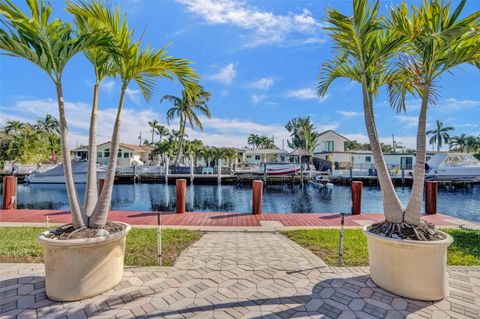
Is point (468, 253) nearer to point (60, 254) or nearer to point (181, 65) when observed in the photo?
point (181, 65)

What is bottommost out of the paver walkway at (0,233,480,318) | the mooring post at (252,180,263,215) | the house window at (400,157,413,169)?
the paver walkway at (0,233,480,318)

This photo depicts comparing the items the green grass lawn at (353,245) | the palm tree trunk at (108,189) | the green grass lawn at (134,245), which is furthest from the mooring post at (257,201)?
the palm tree trunk at (108,189)

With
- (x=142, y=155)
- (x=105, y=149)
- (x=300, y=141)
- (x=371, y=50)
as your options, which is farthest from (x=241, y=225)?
(x=142, y=155)

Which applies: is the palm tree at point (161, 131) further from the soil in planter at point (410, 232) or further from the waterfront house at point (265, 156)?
the soil in planter at point (410, 232)

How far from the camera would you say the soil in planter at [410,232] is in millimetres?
3182

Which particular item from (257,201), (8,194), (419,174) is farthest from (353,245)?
(8,194)

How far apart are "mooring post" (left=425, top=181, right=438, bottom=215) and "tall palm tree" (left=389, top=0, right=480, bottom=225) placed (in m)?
7.06

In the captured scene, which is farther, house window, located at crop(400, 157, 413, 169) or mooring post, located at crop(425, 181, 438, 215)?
house window, located at crop(400, 157, 413, 169)

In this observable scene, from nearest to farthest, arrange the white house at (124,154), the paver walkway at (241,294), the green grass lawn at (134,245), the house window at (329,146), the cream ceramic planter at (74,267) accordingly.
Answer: the paver walkway at (241,294)
the cream ceramic planter at (74,267)
the green grass lawn at (134,245)
the house window at (329,146)
the white house at (124,154)

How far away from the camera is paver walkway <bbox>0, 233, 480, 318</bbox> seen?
2824 mm

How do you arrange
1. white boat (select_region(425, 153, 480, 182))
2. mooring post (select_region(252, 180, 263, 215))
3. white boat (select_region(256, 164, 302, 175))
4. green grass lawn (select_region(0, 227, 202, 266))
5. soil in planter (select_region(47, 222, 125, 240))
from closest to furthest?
soil in planter (select_region(47, 222, 125, 240)) < green grass lawn (select_region(0, 227, 202, 266)) < mooring post (select_region(252, 180, 263, 215)) < white boat (select_region(425, 153, 480, 182)) < white boat (select_region(256, 164, 302, 175))

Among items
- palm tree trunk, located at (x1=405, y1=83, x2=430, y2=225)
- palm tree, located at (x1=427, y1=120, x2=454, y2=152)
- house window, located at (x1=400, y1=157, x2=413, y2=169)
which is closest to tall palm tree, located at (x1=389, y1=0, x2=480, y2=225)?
palm tree trunk, located at (x1=405, y1=83, x2=430, y2=225)

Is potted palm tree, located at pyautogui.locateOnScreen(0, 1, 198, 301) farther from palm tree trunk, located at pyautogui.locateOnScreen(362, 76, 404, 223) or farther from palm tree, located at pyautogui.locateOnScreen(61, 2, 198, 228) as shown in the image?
palm tree trunk, located at pyautogui.locateOnScreen(362, 76, 404, 223)

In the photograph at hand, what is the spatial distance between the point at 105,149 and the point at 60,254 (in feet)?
144
